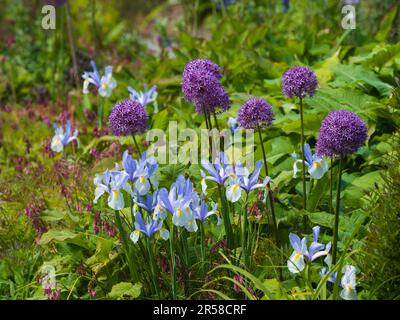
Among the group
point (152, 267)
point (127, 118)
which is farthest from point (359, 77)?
point (152, 267)

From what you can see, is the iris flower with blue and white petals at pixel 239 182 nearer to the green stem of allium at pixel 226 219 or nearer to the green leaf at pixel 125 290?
the green stem of allium at pixel 226 219

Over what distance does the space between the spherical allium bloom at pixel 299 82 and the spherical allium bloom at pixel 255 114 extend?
12 cm

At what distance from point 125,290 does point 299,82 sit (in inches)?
42.9

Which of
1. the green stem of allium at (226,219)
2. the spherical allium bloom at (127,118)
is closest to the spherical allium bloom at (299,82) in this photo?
the green stem of allium at (226,219)

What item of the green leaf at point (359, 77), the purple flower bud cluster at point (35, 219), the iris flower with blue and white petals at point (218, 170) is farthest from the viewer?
the green leaf at point (359, 77)

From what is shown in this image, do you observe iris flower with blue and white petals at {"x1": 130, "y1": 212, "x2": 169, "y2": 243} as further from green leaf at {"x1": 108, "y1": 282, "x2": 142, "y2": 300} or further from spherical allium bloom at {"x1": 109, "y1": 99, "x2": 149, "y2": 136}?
spherical allium bloom at {"x1": 109, "y1": 99, "x2": 149, "y2": 136}

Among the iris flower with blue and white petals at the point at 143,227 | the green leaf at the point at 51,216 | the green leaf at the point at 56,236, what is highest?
the green leaf at the point at 51,216

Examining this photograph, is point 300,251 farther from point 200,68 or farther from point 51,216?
point 51,216

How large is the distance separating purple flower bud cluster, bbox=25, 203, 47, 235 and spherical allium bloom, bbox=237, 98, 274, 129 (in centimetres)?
113

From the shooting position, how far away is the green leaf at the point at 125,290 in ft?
9.11

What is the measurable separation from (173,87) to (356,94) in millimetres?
1582

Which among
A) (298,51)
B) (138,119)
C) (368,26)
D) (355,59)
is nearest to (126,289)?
(138,119)
